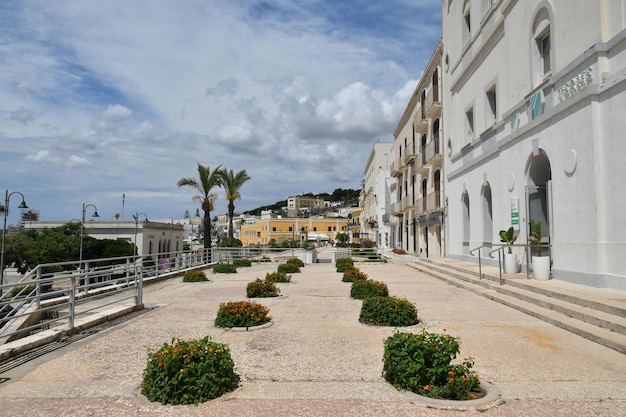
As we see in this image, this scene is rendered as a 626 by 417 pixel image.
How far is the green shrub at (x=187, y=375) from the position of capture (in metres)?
4.49

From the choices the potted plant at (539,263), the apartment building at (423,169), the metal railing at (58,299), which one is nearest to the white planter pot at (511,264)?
the potted plant at (539,263)

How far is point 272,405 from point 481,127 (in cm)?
1775

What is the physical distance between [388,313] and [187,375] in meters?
4.68

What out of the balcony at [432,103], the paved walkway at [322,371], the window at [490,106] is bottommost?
the paved walkway at [322,371]

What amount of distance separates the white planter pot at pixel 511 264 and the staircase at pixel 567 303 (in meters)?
0.43

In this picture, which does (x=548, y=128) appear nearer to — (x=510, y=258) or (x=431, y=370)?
(x=510, y=258)

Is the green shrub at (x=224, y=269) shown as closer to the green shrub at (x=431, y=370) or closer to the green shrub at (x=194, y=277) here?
the green shrub at (x=194, y=277)

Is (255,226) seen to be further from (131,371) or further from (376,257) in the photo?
(131,371)

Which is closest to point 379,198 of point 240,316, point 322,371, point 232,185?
point 232,185

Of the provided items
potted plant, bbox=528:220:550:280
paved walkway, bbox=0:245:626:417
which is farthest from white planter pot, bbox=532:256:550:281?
paved walkway, bbox=0:245:626:417

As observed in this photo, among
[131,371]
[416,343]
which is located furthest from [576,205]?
[131,371]

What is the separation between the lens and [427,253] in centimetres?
3198

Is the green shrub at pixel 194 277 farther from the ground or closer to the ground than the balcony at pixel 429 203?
closer to the ground

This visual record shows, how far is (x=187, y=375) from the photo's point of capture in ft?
14.9
